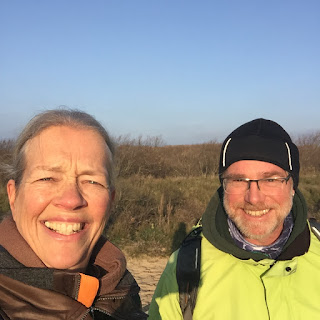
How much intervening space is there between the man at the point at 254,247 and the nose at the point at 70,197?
37.7 inches

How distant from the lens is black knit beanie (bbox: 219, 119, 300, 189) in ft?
8.11

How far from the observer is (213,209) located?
8.70ft

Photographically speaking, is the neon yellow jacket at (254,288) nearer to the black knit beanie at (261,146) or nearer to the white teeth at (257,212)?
the white teeth at (257,212)

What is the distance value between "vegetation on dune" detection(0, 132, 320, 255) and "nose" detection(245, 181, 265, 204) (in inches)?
44.8

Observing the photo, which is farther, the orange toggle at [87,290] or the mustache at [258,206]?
the mustache at [258,206]

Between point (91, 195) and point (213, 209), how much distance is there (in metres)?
1.23

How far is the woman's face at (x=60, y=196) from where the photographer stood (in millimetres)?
1552

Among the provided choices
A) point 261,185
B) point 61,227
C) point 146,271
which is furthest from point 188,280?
point 146,271

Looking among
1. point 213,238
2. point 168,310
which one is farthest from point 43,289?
point 213,238

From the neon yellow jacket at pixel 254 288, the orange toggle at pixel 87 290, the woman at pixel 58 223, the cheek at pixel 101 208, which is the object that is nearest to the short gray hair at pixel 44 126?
the woman at pixel 58 223

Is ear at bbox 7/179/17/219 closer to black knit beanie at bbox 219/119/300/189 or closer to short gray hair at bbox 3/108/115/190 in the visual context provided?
short gray hair at bbox 3/108/115/190

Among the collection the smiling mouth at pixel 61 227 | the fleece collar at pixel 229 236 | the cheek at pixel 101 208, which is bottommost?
the fleece collar at pixel 229 236

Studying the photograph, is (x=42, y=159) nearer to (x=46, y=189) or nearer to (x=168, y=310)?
(x=46, y=189)

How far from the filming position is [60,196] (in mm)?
1564
